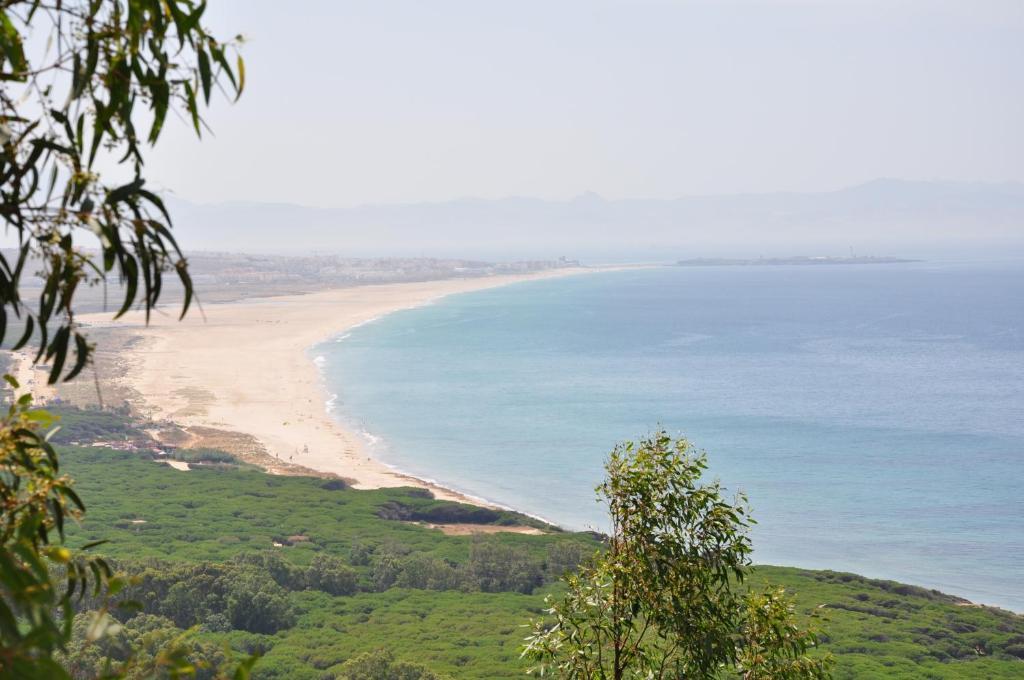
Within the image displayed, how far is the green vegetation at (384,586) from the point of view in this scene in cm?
1953

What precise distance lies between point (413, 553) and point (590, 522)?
653 cm

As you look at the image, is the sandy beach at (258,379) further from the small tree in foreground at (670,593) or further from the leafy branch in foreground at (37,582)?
the leafy branch in foreground at (37,582)

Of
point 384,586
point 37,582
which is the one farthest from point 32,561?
point 384,586

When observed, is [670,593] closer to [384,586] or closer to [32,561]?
[32,561]

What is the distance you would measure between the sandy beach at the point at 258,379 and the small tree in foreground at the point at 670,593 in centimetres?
1265

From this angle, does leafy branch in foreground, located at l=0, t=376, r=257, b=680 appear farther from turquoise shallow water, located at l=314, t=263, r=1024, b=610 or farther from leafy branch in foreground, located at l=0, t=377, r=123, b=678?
turquoise shallow water, located at l=314, t=263, r=1024, b=610

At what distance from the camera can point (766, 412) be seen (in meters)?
48.2

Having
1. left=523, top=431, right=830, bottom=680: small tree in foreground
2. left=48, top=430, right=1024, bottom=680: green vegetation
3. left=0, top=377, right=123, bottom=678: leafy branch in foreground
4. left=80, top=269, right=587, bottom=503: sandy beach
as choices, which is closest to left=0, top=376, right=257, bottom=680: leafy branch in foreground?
left=0, top=377, right=123, bottom=678: leafy branch in foreground

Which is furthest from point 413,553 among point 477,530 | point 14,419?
point 14,419

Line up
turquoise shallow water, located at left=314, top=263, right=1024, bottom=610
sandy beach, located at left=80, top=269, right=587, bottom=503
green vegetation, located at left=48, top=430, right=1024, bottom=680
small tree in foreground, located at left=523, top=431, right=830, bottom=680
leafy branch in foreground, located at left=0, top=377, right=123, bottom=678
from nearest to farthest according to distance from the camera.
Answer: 1. leafy branch in foreground, located at left=0, top=377, right=123, bottom=678
2. small tree in foreground, located at left=523, top=431, right=830, bottom=680
3. green vegetation, located at left=48, top=430, right=1024, bottom=680
4. turquoise shallow water, located at left=314, top=263, right=1024, bottom=610
5. sandy beach, located at left=80, top=269, right=587, bottom=503

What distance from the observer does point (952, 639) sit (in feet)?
69.8

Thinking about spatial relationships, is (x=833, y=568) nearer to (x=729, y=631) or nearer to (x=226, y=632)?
(x=226, y=632)

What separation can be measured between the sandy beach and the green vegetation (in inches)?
193

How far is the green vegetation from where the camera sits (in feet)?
64.1
